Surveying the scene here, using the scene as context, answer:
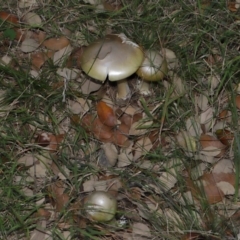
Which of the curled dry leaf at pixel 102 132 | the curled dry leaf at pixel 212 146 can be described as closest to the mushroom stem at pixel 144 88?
the curled dry leaf at pixel 102 132

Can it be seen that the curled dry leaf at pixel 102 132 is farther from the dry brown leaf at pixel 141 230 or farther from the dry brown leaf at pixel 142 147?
the dry brown leaf at pixel 141 230

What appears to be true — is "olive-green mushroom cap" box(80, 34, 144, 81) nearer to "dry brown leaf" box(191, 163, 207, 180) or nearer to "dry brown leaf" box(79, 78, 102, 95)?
"dry brown leaf" box(79, 78, 102, 95)

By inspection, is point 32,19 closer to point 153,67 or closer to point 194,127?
point 153,67

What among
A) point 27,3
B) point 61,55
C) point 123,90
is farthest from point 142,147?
point 27,3

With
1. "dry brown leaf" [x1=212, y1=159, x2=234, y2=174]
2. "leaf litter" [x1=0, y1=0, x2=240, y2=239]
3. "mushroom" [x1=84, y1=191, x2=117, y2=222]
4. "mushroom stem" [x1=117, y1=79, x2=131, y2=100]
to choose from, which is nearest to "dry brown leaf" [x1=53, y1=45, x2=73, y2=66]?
"leaf litter" [x1=0, y1=0, x2=240, y2=239]

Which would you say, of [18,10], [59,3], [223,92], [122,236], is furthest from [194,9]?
[122,236]
